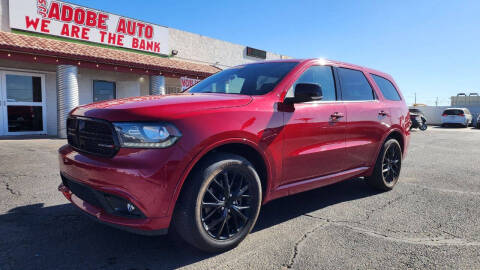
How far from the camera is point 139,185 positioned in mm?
2211

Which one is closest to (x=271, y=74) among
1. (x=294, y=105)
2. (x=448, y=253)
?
(x=294, y=105)

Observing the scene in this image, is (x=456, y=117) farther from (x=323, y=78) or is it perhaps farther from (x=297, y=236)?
(x=297, y=236)

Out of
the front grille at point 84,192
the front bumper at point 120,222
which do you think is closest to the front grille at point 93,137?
the front grille at point 84,192

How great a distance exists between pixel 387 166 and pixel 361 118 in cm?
111

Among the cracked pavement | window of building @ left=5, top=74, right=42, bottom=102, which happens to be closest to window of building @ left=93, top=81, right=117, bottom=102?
window of building @ left=5, top=74, right=42, bottom=102

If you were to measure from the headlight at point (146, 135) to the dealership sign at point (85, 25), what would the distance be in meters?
12.5

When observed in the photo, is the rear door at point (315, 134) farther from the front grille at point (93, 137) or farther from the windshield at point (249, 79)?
the front grille at point (93, 137)

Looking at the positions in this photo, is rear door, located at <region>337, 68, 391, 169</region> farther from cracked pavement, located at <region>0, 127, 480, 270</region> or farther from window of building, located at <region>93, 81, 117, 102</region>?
window of building, located at <region>93, 81, 117, 102</region>

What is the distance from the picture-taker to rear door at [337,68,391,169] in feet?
12.6

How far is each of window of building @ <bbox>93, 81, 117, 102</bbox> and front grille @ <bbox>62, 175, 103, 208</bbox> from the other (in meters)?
12.7

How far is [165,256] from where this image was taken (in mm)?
2559

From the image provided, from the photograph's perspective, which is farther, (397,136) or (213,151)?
Answer: (397,136)

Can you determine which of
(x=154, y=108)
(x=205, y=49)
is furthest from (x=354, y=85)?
(x=205, y=49)

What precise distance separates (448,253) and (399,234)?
0.45 metres
